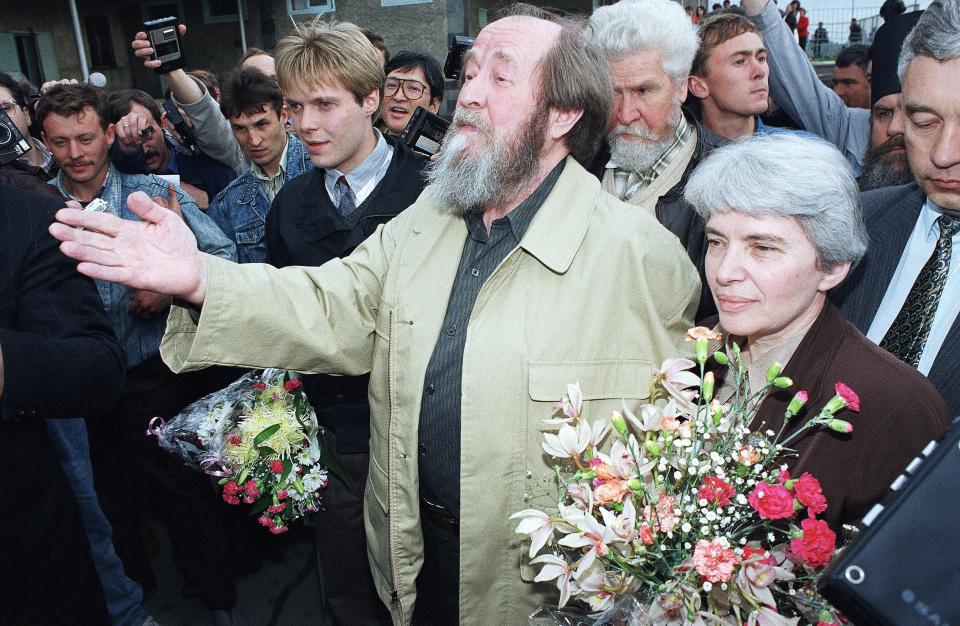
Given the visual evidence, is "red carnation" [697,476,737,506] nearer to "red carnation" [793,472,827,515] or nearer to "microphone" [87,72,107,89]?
"red carnation" [793,472,827,515]

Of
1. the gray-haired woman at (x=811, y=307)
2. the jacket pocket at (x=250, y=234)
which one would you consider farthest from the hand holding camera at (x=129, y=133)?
the gray-haired woman at (x=811, y=307)

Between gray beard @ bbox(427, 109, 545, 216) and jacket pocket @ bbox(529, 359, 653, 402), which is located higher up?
gray beard @ bbox(427, 109, 545, 216)

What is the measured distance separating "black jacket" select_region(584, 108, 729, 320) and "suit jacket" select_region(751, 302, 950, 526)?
2.30ft

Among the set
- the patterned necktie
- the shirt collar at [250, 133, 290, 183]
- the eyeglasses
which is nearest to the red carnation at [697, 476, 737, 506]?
the patterned necktie

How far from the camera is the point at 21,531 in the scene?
178 cm

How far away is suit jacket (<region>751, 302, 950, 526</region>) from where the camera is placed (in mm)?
1343

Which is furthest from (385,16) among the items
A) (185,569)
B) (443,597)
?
(443,597)

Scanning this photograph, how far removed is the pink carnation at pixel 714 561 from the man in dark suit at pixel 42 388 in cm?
162

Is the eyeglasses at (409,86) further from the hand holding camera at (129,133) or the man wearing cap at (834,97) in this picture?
the man wearing cap at (834,97)

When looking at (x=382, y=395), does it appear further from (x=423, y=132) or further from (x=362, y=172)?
(x=423, y=132)

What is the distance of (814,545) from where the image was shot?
967 millimetres

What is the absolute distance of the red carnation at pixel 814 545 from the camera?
38.1 inches

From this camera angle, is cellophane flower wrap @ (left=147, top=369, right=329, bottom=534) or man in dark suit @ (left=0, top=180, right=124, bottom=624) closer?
man in dark suit @ (left=0, top=180, right=124, bottom=624)

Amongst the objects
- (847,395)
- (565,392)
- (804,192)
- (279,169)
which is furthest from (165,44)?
(847,395)
